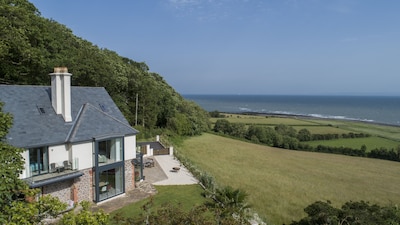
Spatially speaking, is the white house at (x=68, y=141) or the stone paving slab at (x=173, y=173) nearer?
the white house at (x=68, y=141)

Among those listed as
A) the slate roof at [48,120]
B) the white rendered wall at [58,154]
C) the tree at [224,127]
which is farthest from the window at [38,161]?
the tree at [224,127]

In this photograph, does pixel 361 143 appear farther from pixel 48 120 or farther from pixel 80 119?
pixel 48 120

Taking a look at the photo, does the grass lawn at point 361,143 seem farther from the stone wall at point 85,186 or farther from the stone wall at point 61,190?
the stone wall at point 61,190

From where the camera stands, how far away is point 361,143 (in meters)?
58.5

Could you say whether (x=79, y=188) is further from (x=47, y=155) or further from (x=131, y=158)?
(x=131, y=158)

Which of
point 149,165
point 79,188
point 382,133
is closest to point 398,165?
point 382,133

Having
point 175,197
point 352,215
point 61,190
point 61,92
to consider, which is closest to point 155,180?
→ point 175,197

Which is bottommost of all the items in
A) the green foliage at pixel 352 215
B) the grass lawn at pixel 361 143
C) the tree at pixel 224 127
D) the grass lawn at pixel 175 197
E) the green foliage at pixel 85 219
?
the grass lawn at pixel 361 143

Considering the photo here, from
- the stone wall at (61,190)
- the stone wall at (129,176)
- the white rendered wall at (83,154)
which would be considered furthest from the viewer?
the stone wall at (129,176)

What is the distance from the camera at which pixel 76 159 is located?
15.7 metres

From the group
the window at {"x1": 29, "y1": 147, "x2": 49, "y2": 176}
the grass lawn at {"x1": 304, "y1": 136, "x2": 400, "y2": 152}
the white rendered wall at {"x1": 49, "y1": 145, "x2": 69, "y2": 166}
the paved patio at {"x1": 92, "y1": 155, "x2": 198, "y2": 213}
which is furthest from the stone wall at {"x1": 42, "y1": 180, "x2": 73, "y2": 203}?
the grass lawn at {"x1": 304, "y1": 136, "x2": 400, "y2": 152}

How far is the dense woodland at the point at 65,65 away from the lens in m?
21.1

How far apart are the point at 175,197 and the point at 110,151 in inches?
202

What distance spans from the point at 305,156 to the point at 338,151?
31.3 feet
